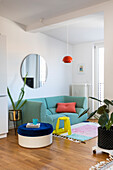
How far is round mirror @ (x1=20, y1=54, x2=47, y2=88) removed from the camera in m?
5.19

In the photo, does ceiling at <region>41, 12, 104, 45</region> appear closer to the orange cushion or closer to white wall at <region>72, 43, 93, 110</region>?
white wall at <region>72, 43, 93, 110</region>

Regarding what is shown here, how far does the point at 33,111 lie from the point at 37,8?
7.58ft

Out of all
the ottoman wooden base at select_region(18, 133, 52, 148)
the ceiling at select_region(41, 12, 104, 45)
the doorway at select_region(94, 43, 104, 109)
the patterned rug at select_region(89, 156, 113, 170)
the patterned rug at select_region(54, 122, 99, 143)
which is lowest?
the patterned rug at select_region(54, 122, 99, 143)

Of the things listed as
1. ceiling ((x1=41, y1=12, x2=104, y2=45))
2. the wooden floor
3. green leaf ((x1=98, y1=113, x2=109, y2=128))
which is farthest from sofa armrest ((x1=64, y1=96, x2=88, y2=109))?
green leaf ((x1=98, y1=113, x2=109, y2=128))

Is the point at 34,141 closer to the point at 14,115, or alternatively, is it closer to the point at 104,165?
the point at 14,115

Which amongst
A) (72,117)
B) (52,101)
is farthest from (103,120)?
(52,101)

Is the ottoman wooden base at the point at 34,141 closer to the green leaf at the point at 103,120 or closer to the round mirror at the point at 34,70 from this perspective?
the green leaf at the point at 103,120

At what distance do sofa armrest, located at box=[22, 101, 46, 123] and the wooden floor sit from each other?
35.0 inches

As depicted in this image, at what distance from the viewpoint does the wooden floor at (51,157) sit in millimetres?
2664

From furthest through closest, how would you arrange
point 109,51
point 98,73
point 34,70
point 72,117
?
point 98,73 < point 34,70 < point 72,117 < point 109,51

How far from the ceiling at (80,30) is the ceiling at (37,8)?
32 centimetres

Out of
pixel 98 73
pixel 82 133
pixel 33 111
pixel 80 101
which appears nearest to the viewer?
pixel 82 133

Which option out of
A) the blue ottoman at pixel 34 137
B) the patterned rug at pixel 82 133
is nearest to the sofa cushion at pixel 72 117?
the patterned rug at pixel 82 133

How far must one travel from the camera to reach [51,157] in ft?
9.78
